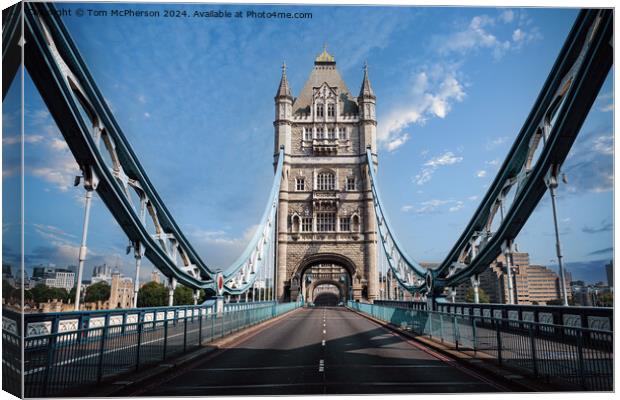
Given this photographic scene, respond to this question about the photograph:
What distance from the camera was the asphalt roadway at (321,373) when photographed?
6.55 meters

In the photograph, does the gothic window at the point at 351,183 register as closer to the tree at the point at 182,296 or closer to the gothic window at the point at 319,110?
the gothic window at the point at 319,110

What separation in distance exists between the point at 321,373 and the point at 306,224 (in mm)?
45113

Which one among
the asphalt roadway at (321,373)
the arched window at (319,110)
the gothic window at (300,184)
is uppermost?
the arched window at (319,110)

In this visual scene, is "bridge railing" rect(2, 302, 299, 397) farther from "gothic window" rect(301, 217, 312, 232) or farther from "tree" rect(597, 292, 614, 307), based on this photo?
"gothic window" rect(301, 217, 312, 232)

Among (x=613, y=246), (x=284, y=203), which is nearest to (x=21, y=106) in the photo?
(x=613, y=246)

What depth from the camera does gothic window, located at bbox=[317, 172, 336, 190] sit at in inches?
2096

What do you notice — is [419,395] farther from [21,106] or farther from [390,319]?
[390,319]

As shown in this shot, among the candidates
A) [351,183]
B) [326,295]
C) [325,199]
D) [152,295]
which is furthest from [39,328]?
[326,295]

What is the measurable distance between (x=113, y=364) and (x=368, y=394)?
3769 millimetres

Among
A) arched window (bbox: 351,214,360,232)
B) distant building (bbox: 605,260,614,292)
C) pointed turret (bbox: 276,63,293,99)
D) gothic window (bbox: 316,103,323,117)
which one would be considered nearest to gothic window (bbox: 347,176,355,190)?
arched window (bbox: 351,214,360,232)

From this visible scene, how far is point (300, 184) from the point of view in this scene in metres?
53.3

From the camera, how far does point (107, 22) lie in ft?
23.3

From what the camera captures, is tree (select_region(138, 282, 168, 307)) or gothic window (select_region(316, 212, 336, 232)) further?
gothic window (select_region(316, 212, 336, 232))

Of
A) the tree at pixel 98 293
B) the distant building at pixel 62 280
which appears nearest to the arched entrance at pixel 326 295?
the tree at pixel 98 293
